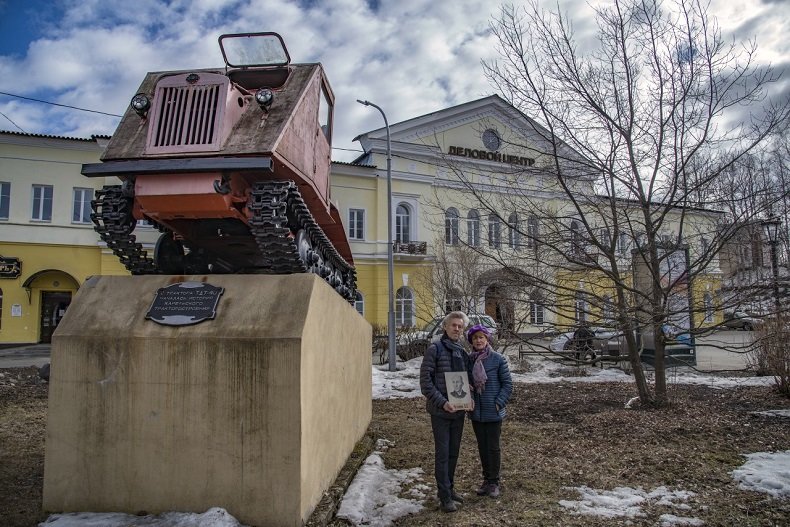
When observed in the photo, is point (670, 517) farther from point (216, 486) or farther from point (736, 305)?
point (736, 305)

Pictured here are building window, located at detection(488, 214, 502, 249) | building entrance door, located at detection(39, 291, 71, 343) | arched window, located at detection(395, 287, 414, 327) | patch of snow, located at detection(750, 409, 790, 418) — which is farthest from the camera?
arched window, located at detection(395, 287, 414, 327)

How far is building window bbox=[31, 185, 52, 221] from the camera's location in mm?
23344

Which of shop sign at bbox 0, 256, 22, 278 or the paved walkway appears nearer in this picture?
the paved walkway

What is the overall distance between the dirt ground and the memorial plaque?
158cm

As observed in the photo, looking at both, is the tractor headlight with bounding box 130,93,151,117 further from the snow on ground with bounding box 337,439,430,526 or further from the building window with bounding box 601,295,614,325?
the building window with bounding box 601,295,614,325

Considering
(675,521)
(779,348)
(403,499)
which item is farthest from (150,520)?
(779,348)

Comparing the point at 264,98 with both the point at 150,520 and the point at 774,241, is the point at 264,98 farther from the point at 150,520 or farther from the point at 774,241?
the point at 774,241

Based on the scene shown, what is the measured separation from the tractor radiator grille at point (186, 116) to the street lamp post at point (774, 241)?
7.27 metres

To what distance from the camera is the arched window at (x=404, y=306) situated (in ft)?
90.2

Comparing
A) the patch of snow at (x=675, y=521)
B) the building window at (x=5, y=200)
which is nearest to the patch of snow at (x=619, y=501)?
the patch of snow at (x=675, y=521)

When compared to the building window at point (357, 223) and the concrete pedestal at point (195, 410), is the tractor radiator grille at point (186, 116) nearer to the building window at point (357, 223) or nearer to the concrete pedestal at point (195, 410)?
the concrete pedestal at point (195, 410)

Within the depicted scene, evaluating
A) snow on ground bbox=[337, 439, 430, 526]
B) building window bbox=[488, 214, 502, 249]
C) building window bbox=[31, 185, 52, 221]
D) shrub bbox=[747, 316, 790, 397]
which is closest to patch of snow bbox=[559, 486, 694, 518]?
snow on ground bbox=[337, 439, 430, 526]

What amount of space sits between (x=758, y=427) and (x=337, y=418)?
17.9 ft

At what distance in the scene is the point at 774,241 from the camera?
872 centimetres
